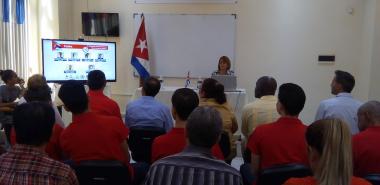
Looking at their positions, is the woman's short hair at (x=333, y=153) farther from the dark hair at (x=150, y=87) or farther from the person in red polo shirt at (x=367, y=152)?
the dark hair at (x=150, y=87)

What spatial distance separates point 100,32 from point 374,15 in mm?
4668

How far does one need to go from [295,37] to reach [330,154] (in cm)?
555

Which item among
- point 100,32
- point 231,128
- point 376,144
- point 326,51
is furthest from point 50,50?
point 376,144

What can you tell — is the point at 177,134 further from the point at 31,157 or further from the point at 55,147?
the point at 31,157

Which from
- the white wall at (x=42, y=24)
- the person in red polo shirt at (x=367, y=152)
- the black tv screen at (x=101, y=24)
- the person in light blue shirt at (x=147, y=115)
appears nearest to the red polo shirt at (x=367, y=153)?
the person in red polo shirt at (x=367, y=152)

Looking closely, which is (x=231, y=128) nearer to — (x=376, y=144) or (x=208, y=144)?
(x=376, y=144)

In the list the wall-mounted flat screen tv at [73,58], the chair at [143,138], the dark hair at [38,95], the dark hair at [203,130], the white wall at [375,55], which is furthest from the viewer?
the wall-mounted flat screen tv at [73,58]

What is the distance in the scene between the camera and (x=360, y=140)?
7.56 ft

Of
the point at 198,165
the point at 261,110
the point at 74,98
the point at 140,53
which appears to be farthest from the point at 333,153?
the point at 140,53

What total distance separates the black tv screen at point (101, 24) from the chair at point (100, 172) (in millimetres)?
5230

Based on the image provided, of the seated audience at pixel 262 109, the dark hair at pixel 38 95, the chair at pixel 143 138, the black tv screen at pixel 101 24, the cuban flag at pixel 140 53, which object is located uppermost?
the black tv screen at pixel 101 24

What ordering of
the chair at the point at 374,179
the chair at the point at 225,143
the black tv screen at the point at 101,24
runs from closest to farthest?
the chair at the point at 374,179, the chair at the point at 225,143, the black tv screen at the point at 101,24

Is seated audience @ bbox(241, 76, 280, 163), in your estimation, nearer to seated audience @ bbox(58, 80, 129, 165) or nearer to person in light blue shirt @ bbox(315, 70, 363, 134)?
person in light blue shirt @ bbox(315, 70, 363, 134)

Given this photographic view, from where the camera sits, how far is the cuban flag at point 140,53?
22.4 feet
